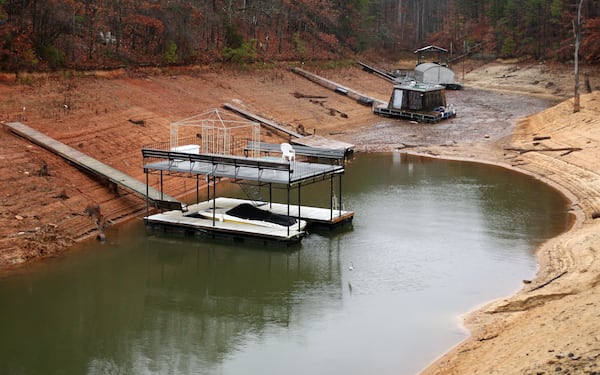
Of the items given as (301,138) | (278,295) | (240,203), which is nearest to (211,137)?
(301,138)

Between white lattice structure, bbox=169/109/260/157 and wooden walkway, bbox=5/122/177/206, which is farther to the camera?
white lattice structure, bbox=169/109/260/157

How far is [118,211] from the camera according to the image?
34.1 metres

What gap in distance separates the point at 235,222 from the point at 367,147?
24355 mm

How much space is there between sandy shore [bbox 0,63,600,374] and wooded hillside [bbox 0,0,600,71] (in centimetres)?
276

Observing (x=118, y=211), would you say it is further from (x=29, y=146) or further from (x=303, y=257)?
(x=303, y=257)

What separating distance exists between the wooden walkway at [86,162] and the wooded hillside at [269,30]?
8.64 m

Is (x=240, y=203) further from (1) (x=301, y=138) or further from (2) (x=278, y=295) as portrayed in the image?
(1) (x=301, y=138)

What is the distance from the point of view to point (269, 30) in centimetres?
8012

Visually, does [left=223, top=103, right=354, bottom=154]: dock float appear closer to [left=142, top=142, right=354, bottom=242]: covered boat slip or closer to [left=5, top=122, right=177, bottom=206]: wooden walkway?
[left=142, top=142, right=354, bottom=242]: covered boat slip

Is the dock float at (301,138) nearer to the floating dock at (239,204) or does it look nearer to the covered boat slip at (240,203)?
the floating dock at (239,204)

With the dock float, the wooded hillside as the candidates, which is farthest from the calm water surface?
the wooded hillside

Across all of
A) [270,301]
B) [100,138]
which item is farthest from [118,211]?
[270,301]

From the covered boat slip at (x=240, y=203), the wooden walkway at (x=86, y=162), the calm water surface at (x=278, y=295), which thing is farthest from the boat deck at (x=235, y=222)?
the wooden walkway at (x=86, y=162)

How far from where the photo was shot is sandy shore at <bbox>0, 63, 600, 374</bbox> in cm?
1895
